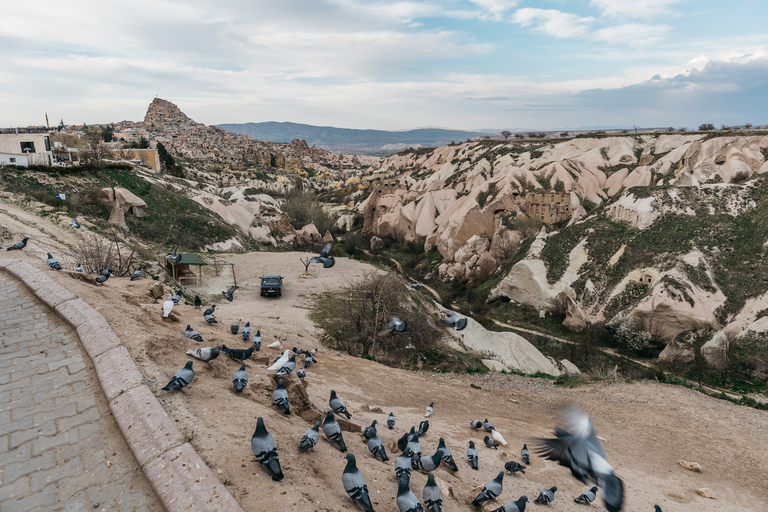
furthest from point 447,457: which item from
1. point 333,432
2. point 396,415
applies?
point 396,415

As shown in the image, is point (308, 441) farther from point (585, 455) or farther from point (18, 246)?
point (18, 246)

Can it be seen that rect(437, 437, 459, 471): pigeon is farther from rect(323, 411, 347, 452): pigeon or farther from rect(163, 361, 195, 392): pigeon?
rect(163, 361, 195, 392): pigeon

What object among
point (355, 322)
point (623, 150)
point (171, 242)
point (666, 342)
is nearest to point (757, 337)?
point (666, 342)

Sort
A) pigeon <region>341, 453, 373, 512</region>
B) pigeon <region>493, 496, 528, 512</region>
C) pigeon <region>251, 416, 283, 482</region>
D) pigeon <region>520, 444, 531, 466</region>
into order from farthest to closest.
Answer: pigeon <region>520, 444, 531, 466</region> < pigeon <region>493, 496, 528, 512</region> < pigeon <region>341, 453, 373, 512</region> < pigeon <region>251, 416, 283, 482</region>

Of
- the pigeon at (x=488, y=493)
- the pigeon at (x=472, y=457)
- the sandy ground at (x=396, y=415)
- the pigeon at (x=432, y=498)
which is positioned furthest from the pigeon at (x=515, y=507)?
the pigeon at (x=472, y=457)

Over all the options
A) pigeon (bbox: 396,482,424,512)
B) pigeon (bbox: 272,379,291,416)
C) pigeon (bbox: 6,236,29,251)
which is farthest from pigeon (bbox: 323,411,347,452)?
pigeon (bbox: 6,236,29,251)

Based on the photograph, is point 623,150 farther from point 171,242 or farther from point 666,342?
point 171,242

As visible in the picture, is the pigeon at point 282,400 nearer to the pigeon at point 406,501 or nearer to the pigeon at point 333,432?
the pigeon at point 333,432
